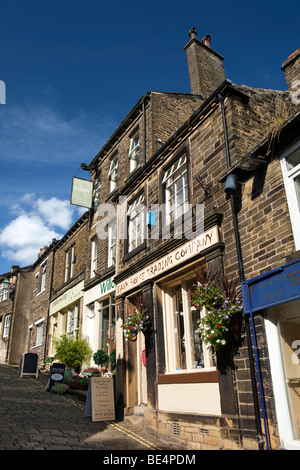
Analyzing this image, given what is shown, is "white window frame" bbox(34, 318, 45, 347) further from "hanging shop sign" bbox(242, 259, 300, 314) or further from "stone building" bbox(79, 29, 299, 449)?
"hanging shop sign" bbox(242, 259, 300, 314)

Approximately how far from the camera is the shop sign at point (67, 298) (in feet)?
51.6

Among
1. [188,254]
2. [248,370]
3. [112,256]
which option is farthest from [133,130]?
[248,370]

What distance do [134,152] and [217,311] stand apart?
8.83 meters

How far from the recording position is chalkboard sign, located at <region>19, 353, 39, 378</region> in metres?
15.1

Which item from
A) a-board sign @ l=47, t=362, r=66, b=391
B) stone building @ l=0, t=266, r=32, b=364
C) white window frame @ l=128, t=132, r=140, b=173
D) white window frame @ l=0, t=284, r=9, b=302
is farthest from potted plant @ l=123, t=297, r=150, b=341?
white window frame @ l=0, t=284, r=9, b=302

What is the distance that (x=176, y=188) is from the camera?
9258 millimetres

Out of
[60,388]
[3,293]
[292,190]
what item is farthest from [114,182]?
[3,293]

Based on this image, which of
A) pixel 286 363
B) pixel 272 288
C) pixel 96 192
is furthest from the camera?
pixel 96 192

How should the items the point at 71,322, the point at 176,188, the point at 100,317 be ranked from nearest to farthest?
the point at 176,188, the point at 100,317, the point at 71,322

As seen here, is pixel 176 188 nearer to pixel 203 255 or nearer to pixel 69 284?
pixel 203 255

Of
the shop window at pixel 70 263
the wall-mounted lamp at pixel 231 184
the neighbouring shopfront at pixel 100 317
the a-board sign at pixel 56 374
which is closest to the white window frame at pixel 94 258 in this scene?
the neighbouring shopfront at pixel 100 317

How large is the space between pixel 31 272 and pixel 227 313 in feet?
74.1

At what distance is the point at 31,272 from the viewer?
26156 millimetres
